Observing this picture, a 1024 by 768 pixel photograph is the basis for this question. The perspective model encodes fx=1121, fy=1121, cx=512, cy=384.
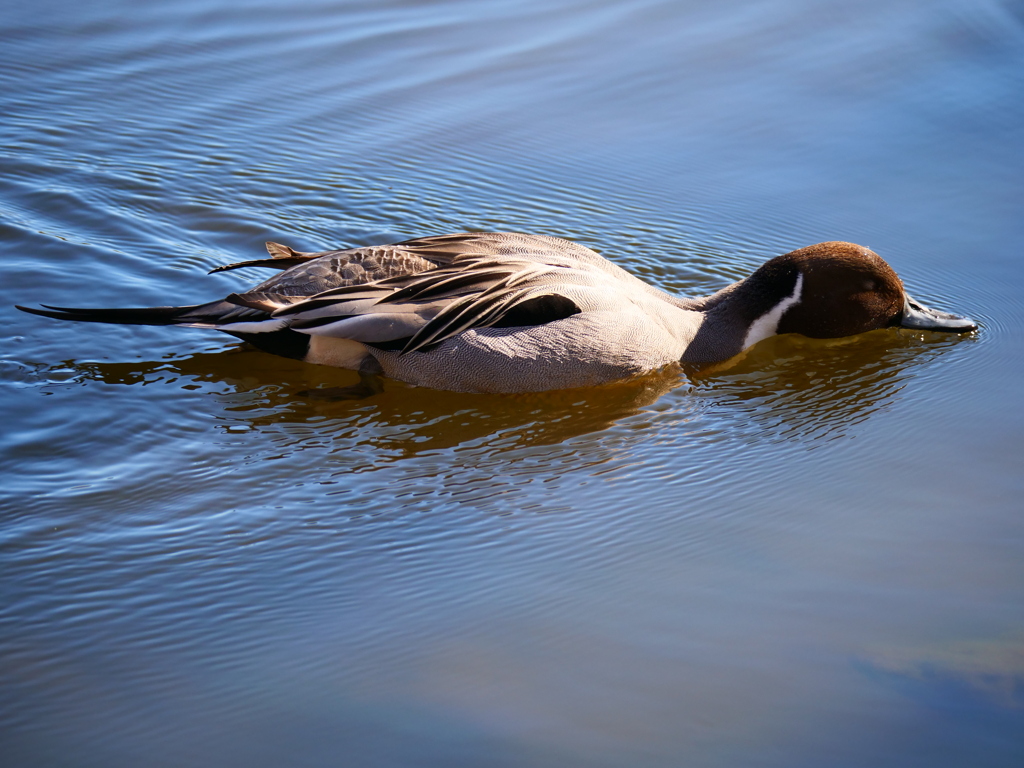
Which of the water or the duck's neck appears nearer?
the water

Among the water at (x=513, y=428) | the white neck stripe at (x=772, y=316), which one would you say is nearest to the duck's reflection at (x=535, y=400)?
the water at (x=513, y=428)

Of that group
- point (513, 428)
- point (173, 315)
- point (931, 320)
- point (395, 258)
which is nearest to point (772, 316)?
point (931, 320)

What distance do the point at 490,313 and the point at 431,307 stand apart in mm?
325

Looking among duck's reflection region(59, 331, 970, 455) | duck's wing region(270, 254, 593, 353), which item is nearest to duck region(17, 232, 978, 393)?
duck's wing region(270, 254, 593, 353)

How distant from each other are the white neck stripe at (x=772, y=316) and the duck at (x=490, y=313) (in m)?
0.02

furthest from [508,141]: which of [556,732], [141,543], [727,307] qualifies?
[556,732]

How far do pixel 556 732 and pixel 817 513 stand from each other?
6.17 ft

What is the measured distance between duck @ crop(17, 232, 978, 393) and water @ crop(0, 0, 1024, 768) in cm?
18

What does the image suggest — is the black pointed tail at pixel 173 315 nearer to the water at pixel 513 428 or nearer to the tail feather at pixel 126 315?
the tail feather at pixel 126 315

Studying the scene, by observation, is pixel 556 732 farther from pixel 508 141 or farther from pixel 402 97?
pixel 402 97

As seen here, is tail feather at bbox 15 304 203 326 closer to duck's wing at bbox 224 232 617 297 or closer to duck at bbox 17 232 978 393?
duck at bbox 17 232 978 393

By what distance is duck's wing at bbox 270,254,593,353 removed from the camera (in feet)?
19.9

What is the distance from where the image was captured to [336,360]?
6312 mm

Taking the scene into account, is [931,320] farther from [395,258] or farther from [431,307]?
[395,258]
